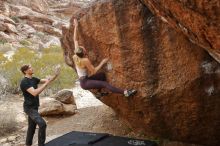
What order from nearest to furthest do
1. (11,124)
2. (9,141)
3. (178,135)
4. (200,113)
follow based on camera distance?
(200,113) < (178,135) < (9,141) < (11,124)

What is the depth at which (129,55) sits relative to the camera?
740 cm

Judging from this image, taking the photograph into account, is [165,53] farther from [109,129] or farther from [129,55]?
[109,129]

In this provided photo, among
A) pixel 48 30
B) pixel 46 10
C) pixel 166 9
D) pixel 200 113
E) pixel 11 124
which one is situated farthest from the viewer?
pixel 46 10

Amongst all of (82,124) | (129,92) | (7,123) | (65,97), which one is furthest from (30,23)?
(129,92)

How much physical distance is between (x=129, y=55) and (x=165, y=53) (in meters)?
0.77

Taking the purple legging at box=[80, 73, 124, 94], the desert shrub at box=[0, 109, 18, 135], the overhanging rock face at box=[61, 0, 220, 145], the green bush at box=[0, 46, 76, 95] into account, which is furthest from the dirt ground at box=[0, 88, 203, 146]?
the green bush at box=[0, 46, 76, 95]

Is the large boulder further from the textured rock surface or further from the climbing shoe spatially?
the textured rock surface

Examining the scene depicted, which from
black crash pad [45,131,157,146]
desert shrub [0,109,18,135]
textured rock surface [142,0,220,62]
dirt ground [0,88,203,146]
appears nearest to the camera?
textured rock surface [142,0,220,62]

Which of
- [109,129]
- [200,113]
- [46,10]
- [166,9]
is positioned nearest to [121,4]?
[166,9]

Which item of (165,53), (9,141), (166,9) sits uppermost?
(166,9)

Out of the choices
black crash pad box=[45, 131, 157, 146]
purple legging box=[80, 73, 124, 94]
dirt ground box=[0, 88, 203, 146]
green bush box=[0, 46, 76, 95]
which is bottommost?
dirt ground box=[0, 88, 203, 146]

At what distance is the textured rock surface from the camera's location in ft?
13.9

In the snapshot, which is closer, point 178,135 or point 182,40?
point 182,40

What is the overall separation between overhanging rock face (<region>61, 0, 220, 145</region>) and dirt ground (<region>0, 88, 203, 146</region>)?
3.95 ft
